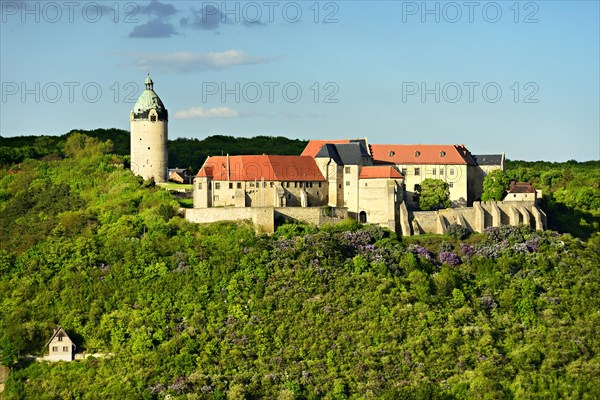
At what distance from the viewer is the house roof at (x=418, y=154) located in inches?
3199

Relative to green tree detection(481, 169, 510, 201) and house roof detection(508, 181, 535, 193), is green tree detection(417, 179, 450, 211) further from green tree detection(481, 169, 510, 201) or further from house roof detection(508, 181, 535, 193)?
house roof detection(508, 181, 535, 193)

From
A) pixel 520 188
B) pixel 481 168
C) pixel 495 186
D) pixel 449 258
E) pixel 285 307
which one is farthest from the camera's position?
pixel 481 168

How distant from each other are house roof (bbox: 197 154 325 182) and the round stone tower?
4414mm

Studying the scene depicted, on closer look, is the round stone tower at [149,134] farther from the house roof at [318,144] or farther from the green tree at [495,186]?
the green tree at [495,186]

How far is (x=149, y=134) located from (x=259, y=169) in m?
7.53

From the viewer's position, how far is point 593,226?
85.2 meters

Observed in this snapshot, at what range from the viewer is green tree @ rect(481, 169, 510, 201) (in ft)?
260

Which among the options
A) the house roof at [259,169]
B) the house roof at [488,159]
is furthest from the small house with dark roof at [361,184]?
the house roof at [488,159]

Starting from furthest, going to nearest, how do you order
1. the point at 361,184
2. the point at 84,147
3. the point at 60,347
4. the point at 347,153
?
the point at 84,147 < the point at 347,153 < the point at 361,184 < the point at 60,347

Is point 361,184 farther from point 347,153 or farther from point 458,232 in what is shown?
point 458,232

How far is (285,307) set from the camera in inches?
2638

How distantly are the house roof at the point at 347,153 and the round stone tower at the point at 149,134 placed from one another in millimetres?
9000

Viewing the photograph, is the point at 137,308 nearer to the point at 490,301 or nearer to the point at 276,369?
the point at 276,369

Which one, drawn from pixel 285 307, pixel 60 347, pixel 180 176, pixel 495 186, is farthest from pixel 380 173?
pixel 60 347
